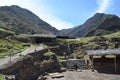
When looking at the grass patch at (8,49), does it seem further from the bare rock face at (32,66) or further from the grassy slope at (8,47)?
the bare rock face at (32,66)

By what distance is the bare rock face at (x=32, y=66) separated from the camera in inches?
1415

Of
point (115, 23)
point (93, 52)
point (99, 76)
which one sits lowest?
point (99, 76)

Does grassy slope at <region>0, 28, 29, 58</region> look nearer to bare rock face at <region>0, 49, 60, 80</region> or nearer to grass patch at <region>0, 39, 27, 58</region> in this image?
grass patch at <region>0, 39, 27, 58</region>

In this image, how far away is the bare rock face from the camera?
118ft

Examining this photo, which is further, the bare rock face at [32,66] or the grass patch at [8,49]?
the grass patch at [8,49]

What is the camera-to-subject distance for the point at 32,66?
1586 inches

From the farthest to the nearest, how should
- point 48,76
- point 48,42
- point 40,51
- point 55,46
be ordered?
point 48,42 < point 55,46 < point 40,51 < point 48,76

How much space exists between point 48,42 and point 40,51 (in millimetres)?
25605

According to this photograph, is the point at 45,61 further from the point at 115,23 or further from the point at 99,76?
the point at 115,23

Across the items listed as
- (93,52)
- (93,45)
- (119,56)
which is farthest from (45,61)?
(93,45)

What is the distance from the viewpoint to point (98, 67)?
43.7 m

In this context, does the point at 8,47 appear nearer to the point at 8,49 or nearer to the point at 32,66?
the point at 8,49

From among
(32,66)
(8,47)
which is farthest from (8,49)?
(32,66)

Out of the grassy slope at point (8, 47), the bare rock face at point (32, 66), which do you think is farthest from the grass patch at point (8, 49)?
the bare rock face at point (32, 66)
